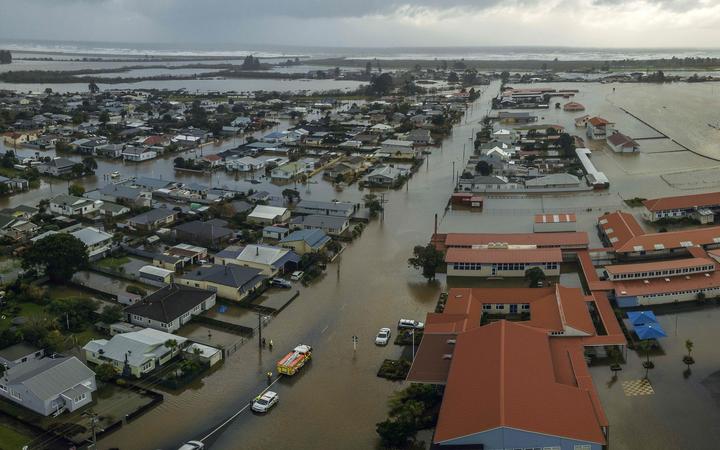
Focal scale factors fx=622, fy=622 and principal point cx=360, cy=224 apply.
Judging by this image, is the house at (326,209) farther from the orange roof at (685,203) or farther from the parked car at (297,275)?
the orange roof at (685,203)

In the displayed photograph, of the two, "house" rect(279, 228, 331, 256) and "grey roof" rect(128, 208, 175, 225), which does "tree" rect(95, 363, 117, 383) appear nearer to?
"house" rect(279, 228, 331, 256)

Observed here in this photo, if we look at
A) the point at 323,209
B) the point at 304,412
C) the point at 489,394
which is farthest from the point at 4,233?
the point at 489,394

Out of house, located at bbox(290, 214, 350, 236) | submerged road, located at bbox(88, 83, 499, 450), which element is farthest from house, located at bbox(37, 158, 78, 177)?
submerged road, located at bbox(88, 83, 499, 450)

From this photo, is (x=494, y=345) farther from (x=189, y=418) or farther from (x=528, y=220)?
(x=528, y=220)

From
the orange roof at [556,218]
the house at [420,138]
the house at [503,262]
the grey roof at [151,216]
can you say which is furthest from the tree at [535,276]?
the house at [420,138]

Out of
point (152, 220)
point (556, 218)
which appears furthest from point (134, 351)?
point (556, 218)

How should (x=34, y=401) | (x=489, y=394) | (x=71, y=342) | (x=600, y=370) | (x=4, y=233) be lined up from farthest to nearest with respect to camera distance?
(x=4, y=233), (x=71, y=342), (x=600, y=370), (x=34, y=401), (x=489, y=394)

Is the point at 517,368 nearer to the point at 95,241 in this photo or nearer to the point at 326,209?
the point at 326,209
